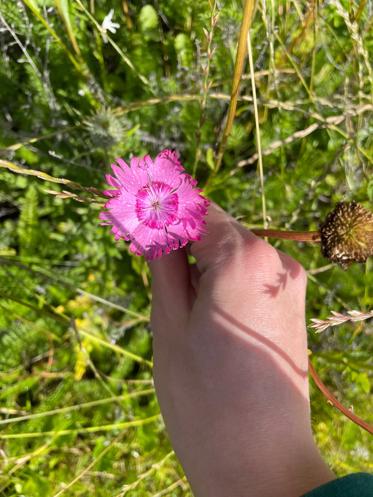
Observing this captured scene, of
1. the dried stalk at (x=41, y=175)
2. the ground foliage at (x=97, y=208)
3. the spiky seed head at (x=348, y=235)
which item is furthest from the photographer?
the ground foliage at (x=97, y=208)

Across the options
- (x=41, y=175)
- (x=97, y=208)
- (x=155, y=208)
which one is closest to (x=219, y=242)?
(x=155, y=208)

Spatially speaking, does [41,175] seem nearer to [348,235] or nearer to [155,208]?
[155,208]

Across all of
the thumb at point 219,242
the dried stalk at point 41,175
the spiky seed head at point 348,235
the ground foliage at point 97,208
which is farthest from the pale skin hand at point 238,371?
the ground foliage at point 97,208

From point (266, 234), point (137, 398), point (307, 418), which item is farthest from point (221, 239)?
point (137, 398)

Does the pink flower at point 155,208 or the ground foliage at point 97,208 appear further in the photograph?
the ground foliage at point 97,208

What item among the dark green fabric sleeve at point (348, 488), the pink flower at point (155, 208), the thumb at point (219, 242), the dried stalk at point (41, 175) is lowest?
the dark green fabric sleeve at point (348, 488)

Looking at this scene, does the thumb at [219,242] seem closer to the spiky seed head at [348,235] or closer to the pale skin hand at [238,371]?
the pale skin hand at [238,371]

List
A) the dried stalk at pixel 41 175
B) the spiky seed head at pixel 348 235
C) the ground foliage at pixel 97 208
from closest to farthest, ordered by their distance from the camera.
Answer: the dried stalk at pixel 41 175, the spiky seed head at pixel 348 235, the ground foliage at pixel 97 208
